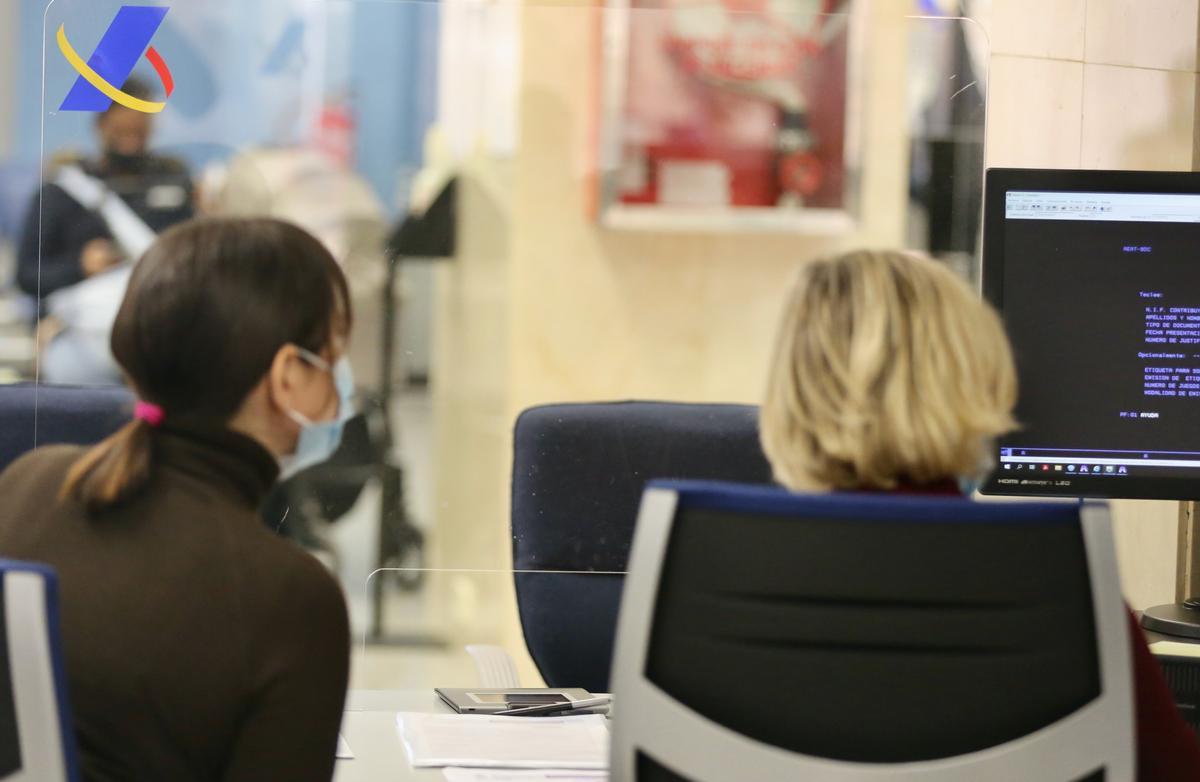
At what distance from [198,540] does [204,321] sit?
0.21 meters

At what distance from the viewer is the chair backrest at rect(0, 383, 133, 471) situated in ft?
7.88

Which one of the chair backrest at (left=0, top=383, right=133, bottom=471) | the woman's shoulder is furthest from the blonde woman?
the chair backrest at (left=0, top=383, right=133, bottom=471)

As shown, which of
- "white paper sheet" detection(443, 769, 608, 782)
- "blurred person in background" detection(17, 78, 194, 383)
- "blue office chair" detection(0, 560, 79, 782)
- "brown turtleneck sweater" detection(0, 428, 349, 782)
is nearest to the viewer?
"blue office chair" detection(0, 560, 79, 782)

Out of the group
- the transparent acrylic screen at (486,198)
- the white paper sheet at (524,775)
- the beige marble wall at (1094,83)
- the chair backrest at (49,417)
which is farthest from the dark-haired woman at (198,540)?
the beige marble wall at (1094,83)

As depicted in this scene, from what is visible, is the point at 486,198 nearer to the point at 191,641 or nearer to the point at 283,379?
the point at 283,379

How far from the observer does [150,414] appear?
1271mm

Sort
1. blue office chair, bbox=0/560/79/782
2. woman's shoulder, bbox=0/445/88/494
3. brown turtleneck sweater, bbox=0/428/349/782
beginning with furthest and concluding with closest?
woman's shoulder, bbox=0/445/88/494 → brown turtleneck sweater, bbox=0/428/349/782 → blue office chair, bbox=0/560/79/782

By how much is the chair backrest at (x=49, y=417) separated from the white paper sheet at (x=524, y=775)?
1232mm

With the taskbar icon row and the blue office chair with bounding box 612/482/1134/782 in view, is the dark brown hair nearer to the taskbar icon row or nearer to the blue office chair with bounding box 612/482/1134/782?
the blue office chair with bounding box 612/482/1134/782

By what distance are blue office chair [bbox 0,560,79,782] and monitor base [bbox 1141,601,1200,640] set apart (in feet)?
5.25

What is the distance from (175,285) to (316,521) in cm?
160

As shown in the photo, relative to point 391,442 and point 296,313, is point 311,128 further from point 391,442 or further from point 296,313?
point 296,313

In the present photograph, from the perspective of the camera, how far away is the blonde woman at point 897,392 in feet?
3.85

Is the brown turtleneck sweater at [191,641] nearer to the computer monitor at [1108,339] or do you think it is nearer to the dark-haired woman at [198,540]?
the dark-haired woman at [198,540]
